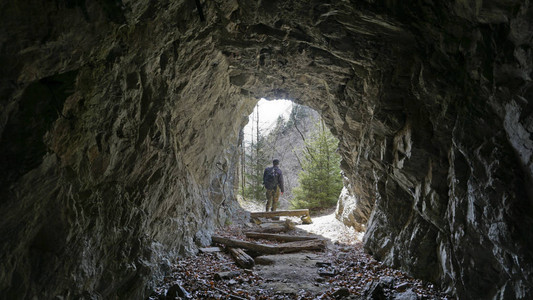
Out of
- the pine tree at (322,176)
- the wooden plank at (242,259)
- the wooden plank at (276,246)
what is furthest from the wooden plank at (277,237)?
the pine tree at (322,176)

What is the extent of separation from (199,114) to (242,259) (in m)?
4.07

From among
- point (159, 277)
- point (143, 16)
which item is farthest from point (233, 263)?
point (143, 16)

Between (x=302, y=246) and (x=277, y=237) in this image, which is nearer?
(x=302, y=246)

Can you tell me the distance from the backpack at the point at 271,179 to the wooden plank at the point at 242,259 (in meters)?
7.09

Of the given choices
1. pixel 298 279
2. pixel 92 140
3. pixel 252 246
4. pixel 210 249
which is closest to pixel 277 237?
pixel 252 246

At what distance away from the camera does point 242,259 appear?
26.6 feet

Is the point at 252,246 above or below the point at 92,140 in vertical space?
below

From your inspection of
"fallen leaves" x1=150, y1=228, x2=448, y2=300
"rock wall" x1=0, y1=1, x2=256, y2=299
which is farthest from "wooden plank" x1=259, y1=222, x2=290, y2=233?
"rock wall" x1=0, y1=1, x2=256, y2=299

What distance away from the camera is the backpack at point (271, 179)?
621 inches

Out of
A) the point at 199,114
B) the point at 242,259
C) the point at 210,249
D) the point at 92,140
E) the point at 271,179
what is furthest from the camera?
the point at 271,179

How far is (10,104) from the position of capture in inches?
107

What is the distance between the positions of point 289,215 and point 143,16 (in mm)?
11853

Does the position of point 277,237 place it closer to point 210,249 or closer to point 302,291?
point 210,249

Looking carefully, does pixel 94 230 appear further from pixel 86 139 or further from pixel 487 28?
pixel 487 28
